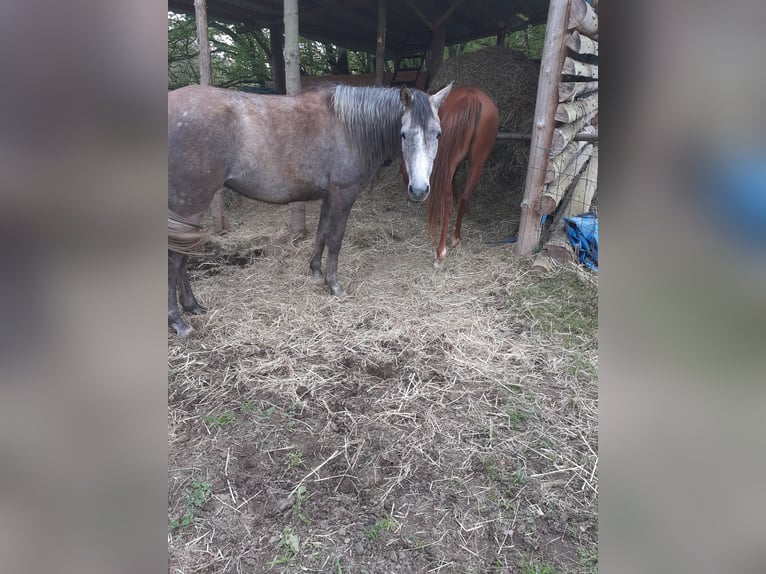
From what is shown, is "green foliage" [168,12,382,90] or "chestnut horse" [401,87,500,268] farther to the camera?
"green foliage" [168,12,382,90]

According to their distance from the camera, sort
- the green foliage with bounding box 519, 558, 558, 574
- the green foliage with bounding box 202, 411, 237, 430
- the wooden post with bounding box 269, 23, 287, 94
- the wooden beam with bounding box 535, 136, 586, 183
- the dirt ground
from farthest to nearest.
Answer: the wooden post with bounding box 269, 23, 287, 94
the wooden beam with bounding box 535, 136, 586, 183
the green foliage with bounding box 202, 411, 237, 430
the dirt ground
the green foliage with bounding box 519, 558, 558, 574

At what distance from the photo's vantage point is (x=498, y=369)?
2678 mm

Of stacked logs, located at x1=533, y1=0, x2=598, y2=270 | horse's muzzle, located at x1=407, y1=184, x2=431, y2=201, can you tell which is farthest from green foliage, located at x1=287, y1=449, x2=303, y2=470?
stacked logs, located at x1=533, y1=0, x2=598, y2=270

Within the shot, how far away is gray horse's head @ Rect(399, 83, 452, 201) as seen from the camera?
3148 mm

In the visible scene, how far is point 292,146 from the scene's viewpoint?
10.7 ft

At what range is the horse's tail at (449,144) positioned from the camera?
13.9 ft

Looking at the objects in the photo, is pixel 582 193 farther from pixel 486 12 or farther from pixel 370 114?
pixel 486 12

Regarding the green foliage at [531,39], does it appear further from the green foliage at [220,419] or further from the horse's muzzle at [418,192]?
the green foliage at [220,419]

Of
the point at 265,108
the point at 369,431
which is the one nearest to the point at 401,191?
the point at 265,108

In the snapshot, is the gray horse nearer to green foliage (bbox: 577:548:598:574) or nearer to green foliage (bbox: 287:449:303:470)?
green foliage (bbox: 287:449:303:470)

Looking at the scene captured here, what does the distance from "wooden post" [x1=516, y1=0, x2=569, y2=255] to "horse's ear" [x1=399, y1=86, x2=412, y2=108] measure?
1310 millimetres

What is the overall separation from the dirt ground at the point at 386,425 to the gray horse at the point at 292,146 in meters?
0.52

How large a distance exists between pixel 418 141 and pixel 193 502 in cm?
254
